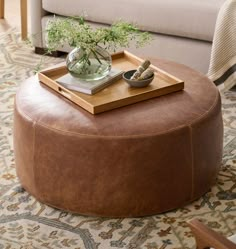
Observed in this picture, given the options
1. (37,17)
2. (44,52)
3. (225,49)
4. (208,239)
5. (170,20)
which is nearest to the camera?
(208,239)

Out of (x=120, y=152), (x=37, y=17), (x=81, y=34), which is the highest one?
(x=81, y=34)

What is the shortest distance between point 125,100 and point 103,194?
37 cm

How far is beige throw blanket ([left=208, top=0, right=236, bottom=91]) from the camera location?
317cm

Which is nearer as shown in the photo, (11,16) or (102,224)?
(102,224)

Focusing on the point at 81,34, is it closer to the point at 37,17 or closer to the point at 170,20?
the point at 170,20

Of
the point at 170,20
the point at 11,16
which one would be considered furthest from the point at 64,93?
the point at 11,16

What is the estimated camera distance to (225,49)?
10.6ft

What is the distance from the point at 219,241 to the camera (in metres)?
1.48

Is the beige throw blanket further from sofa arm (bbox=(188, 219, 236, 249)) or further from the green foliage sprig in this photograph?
sofa arm (bbox=(188, 219, 236, 249))

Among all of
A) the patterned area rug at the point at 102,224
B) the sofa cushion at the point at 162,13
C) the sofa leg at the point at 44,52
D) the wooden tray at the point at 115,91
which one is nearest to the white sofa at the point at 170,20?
the sofa cushion at the point at 162,13

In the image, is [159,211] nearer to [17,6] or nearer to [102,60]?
[102,60]

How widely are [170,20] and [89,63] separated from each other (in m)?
1.14

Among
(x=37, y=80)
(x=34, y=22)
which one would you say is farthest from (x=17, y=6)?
(x=37, y=80)

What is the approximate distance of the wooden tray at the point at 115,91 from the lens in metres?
2.23
